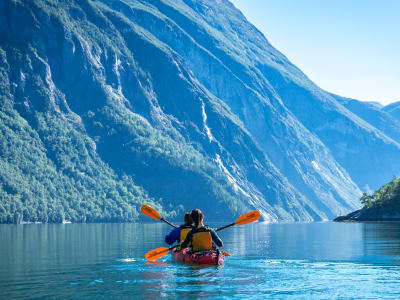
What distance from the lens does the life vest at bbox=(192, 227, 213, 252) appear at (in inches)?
1569

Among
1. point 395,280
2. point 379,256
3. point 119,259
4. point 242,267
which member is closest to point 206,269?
point 242,267

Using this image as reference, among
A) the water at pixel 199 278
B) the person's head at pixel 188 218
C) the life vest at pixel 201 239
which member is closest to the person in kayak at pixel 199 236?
the life vest at pixel 201 239

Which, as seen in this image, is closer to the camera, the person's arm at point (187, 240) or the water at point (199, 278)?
the water at point (199, 278)

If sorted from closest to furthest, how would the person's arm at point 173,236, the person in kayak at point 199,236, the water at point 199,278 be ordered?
the water at point 199,278, the person in kayak at point 199,236, the person's arm at point 173,236

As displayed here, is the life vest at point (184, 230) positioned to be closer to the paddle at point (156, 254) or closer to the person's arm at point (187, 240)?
the person's arm at point (187, 240)

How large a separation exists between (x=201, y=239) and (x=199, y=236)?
26cm

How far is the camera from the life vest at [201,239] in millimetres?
39844

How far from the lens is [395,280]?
36.4m

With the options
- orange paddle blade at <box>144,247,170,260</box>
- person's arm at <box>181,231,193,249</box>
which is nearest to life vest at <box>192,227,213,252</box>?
person's arm at <box>181,231,193,249</box>

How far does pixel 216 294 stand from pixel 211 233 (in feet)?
28.9

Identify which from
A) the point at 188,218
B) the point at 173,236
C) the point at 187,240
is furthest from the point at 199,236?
the point at 173,236

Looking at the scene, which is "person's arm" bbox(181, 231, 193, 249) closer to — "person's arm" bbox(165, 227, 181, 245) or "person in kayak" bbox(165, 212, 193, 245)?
"person in kayak" bbox(165, 212, 193, 245)

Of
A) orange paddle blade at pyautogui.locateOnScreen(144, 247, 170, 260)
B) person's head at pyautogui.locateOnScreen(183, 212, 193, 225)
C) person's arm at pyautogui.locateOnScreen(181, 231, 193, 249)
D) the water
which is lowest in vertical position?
the water

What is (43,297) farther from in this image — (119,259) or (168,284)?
(119,259)
